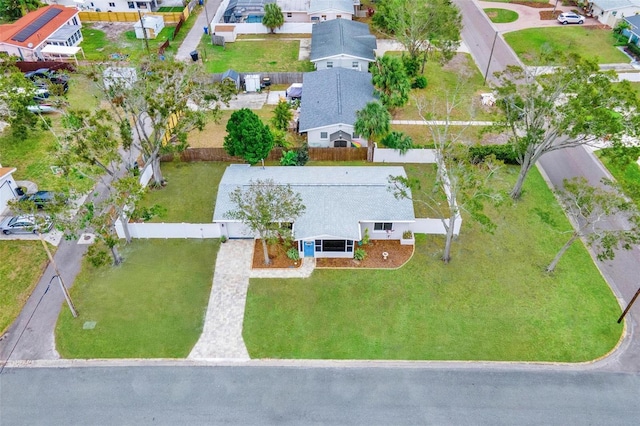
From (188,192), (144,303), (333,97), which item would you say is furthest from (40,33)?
(144,303)

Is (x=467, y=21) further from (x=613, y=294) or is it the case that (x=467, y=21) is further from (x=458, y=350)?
(x=458, y=350)

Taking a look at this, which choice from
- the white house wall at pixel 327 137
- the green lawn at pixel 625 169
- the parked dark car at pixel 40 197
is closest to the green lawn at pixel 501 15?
the green lawn at pixel 625 169

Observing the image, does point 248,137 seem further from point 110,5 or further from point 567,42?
point 567,42

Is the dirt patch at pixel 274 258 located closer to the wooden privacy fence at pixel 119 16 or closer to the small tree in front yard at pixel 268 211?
the small tree in front yard at pixel 268 211

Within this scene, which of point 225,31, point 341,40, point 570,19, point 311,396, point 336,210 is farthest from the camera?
point 570,19

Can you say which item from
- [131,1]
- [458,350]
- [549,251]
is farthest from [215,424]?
[131,1]
